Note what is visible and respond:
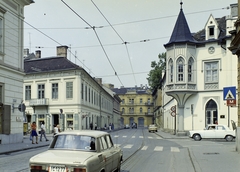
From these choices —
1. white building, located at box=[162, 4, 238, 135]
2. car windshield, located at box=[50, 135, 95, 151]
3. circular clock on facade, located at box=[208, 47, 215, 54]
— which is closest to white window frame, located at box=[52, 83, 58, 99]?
white building, located at box=[162, 4, 238, 135]

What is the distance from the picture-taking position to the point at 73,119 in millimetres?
45938

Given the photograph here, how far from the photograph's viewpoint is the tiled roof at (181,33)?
120ft

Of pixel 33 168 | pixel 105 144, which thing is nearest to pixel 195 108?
pixel 105 144

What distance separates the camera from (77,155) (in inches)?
297

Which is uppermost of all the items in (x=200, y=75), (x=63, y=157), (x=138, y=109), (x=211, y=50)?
(x=211, y=50)

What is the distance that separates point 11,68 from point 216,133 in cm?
1775

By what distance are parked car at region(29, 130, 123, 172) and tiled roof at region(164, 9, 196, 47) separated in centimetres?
2880

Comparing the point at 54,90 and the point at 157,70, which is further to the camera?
the point at 157,70

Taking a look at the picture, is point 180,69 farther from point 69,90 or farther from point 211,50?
point 69,90

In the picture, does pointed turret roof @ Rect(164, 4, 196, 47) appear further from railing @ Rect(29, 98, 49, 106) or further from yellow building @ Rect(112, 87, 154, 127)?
yellow building @ Rect(112, 87, 154, 127)

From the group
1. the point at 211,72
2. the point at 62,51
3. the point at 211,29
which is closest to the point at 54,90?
the point at 62,51

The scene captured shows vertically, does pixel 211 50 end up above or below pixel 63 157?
above

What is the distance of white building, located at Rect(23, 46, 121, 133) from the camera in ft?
151

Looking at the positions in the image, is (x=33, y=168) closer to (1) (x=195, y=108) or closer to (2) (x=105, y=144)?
(2) (x=105, y=144)
